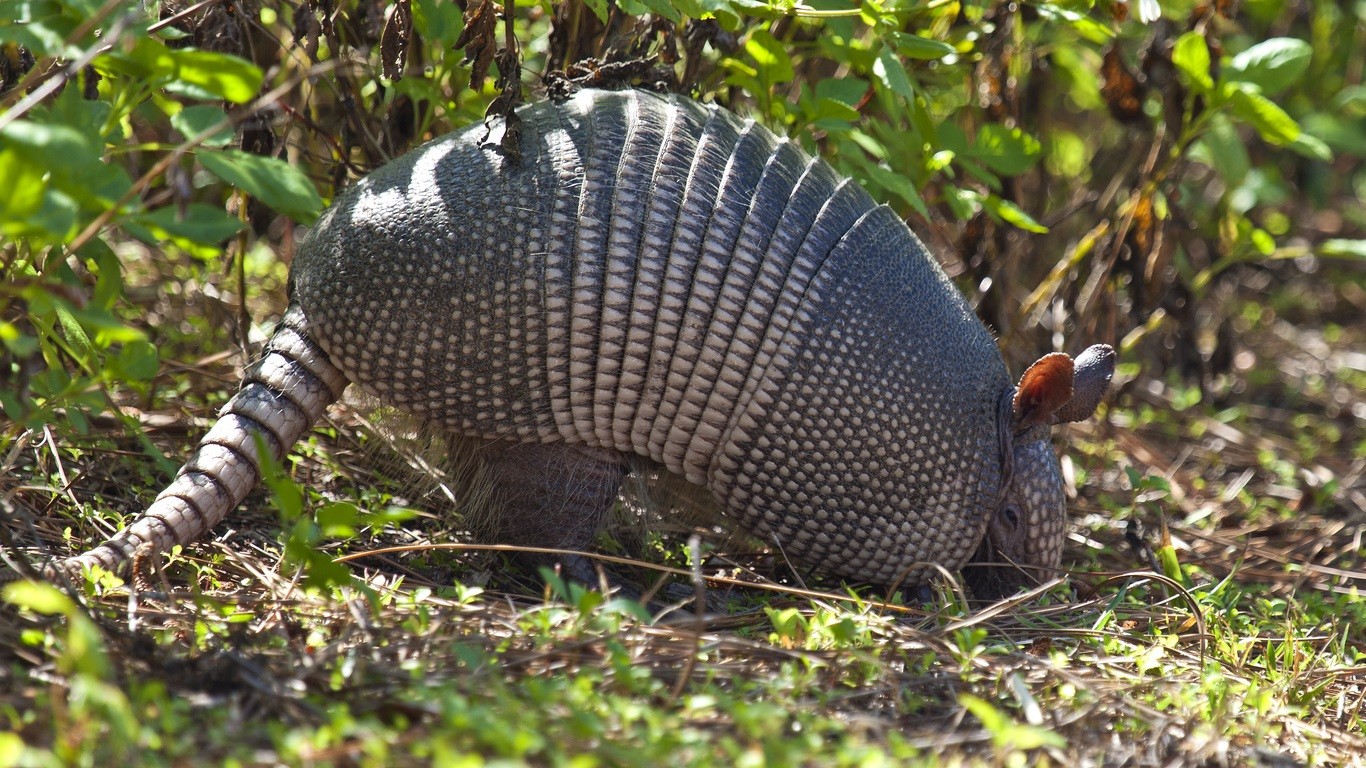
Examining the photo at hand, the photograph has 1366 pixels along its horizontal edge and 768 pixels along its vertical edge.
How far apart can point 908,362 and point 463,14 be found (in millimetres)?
1993

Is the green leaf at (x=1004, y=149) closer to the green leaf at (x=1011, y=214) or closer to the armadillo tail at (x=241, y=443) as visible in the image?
the green leaf at (x=1011, y=214)

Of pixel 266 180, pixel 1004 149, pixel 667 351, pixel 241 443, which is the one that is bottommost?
pixel 241 443

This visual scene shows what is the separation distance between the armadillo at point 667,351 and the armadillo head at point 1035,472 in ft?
0.03

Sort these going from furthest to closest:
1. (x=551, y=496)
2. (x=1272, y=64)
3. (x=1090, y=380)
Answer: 1. (x=1272, y=64)
2. (x=1090, y=380)
3. (x=551, y=496)

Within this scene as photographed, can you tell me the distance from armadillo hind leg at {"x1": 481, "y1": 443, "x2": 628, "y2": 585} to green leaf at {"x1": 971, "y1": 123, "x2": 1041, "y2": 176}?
2.07 meters

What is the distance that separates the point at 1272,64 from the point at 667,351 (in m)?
3.10

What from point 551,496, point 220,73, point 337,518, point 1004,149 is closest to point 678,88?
point 1004,149

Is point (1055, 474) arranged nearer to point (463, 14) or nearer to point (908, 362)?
point (908, 362)

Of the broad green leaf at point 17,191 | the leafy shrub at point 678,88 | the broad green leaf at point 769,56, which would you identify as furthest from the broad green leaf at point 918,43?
the broad green leaf at point 17,191

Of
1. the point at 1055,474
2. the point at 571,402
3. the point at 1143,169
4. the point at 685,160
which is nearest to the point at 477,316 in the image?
the point at 571,402

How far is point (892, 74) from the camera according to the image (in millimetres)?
4066

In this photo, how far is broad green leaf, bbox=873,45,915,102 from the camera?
4008 millimetres

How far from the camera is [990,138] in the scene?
5.12 metres

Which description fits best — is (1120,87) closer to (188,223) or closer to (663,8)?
(663,8)
